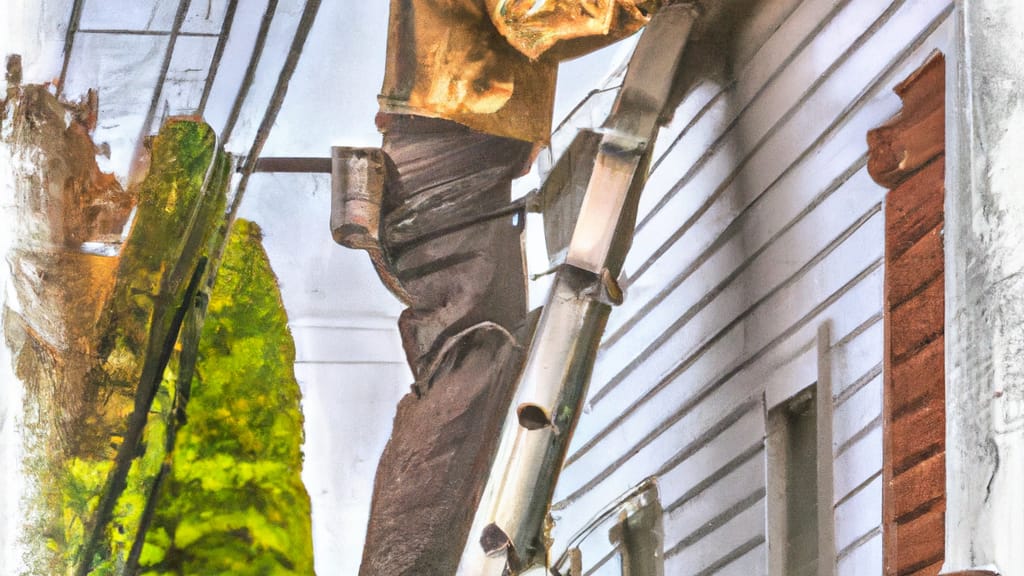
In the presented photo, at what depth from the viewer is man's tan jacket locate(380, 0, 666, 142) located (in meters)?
1.72

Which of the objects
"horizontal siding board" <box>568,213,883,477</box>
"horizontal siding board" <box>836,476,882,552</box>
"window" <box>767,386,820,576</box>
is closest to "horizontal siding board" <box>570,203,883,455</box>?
"horizontal siding board" <box>568,213,883,477</box>

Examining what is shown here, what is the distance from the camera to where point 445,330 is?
1.75 metres

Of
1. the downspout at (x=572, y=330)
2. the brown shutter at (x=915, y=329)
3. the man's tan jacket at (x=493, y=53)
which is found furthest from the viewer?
the man's tan jacket at (x=493, y=53)

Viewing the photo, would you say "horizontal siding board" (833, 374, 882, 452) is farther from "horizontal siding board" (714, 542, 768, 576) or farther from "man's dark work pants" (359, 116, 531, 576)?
"man's dark work pants" (359, 116, 531, 576)

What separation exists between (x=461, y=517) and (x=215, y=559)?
33 cm

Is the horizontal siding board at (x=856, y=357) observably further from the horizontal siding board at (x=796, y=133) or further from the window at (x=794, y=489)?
the horizontal siding board at (x=796, y=133)

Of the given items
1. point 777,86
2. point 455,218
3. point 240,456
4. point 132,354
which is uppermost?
point 777,86

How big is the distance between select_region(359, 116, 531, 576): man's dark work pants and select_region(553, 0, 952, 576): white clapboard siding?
0.42 ft

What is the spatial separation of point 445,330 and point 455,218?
147 mm

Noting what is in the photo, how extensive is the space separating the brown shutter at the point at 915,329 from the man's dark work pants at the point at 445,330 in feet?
1.57

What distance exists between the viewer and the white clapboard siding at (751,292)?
1.48m

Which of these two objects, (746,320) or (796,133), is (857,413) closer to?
(746,320)

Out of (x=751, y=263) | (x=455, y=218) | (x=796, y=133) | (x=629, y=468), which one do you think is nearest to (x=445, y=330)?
(x=455, y=218)

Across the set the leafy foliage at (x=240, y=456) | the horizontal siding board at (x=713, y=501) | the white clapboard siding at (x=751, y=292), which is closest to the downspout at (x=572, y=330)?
the white clapboard siding at (x=751, y=292)
